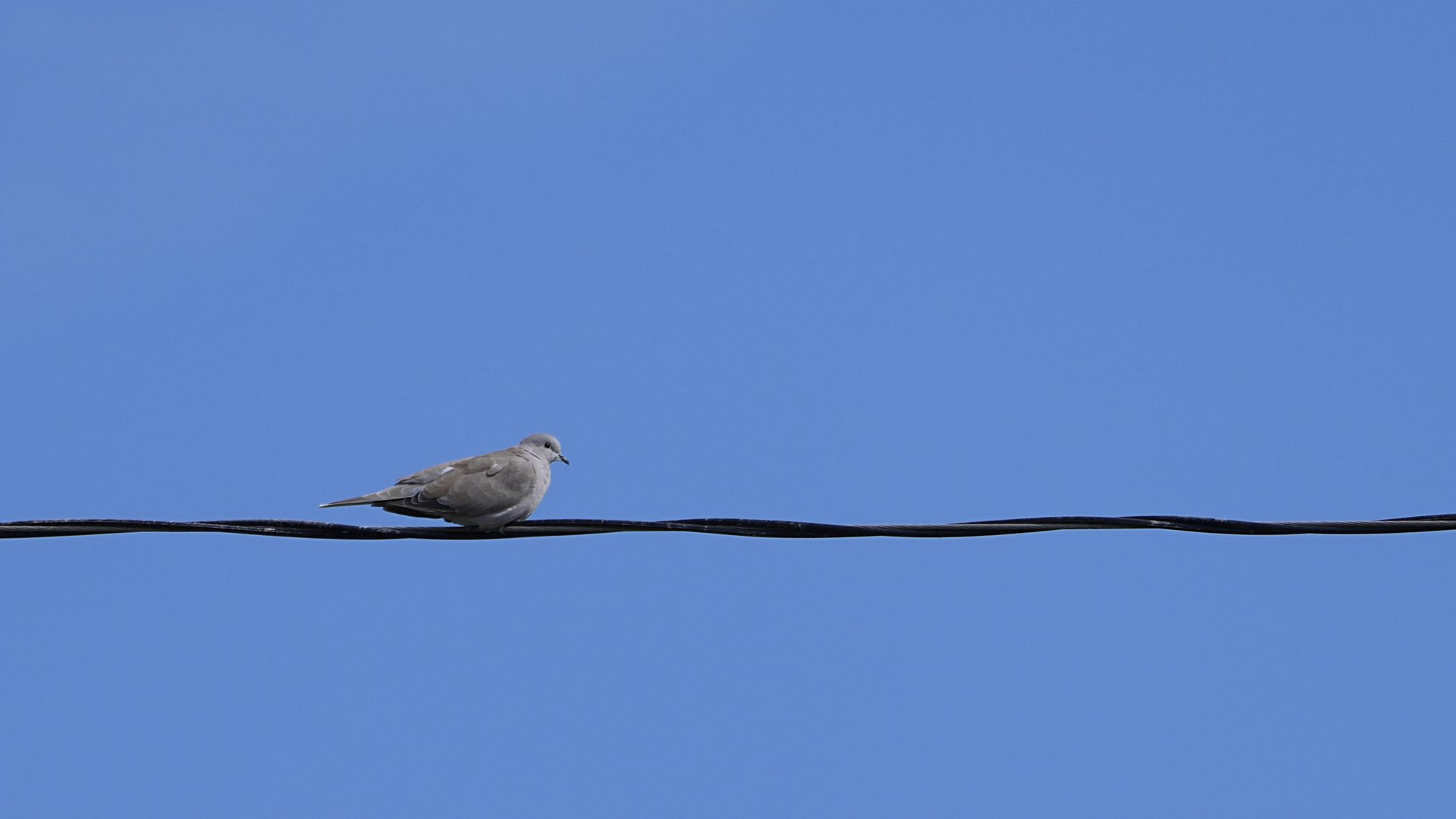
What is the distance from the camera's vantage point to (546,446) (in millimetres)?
10484

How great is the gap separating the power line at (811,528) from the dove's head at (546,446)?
3459mm

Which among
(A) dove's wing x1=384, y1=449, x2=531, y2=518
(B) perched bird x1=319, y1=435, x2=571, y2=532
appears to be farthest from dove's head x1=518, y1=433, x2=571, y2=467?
(A) dove's wing x1=384, y1=449, x2=531, y2=518

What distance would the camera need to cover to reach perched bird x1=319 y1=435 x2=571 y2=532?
28.0 ft

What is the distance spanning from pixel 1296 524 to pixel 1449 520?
1.97ft

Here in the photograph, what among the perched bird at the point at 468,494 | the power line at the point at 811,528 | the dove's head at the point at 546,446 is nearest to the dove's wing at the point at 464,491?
the perched bird at the point at 468,494

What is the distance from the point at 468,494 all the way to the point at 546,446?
1962mm

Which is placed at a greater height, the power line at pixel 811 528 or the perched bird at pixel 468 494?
the perched bird at pixel 468 494

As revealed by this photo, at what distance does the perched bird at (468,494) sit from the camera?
8547mm

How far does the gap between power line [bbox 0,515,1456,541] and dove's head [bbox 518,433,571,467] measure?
346cm

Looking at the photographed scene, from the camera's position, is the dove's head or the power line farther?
the dove's head

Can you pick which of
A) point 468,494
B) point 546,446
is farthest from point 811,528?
point 546,446

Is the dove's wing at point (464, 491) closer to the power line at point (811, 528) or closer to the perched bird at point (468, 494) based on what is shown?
the perched bird at point (468, 494)

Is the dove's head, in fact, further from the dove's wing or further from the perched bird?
the dove's wing

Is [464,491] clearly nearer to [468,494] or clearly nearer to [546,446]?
[468,494]
